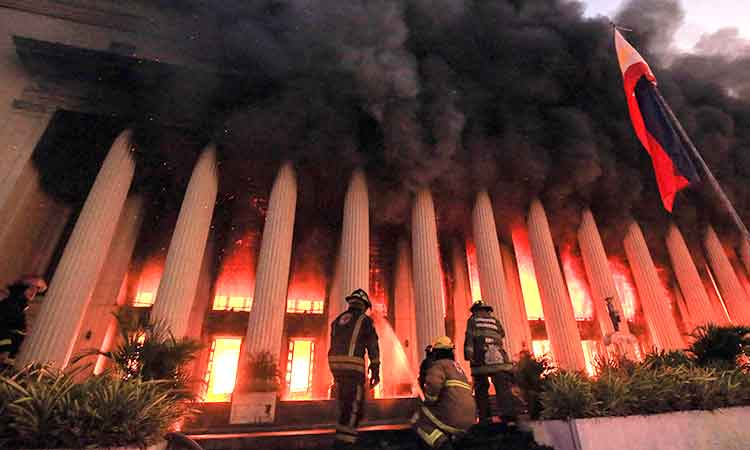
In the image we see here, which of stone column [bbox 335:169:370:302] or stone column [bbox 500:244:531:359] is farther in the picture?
stone column [bbox 500:244:531:359]

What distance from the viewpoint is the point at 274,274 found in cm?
1077

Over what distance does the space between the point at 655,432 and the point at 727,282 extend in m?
16.4

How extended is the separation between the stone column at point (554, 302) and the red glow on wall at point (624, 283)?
7.33m

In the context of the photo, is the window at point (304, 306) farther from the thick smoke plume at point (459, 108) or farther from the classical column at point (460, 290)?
the classical column at point (460, 290)

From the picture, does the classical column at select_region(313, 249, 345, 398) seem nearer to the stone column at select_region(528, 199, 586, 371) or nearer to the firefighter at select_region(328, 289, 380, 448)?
the firefighter at select_region(328, 289, 380, 448)

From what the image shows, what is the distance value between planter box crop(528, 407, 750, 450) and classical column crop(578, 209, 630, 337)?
8510 mm

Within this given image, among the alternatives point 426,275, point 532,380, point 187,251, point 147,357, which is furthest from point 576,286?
point 147,357

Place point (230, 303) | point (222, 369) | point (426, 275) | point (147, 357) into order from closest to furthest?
point (147, 357) → point (426, 275) → point (222, 369) → point (230, 303)

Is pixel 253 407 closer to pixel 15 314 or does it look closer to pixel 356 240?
pixel 15 314

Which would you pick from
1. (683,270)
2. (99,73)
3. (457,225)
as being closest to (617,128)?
(683,270)

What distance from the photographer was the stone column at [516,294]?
623 inches

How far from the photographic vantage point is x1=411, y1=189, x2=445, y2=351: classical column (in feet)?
36.5

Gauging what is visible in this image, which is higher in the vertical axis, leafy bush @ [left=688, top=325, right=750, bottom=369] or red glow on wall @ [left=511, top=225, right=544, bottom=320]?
red glow on wall @ [left=511, top=225, right=544, bottom=320]

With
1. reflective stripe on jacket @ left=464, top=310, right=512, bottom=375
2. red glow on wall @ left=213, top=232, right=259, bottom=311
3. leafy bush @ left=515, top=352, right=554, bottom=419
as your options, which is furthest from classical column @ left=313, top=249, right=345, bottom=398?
leafy bush @ left=515, top=352, right=554, bottom=419
